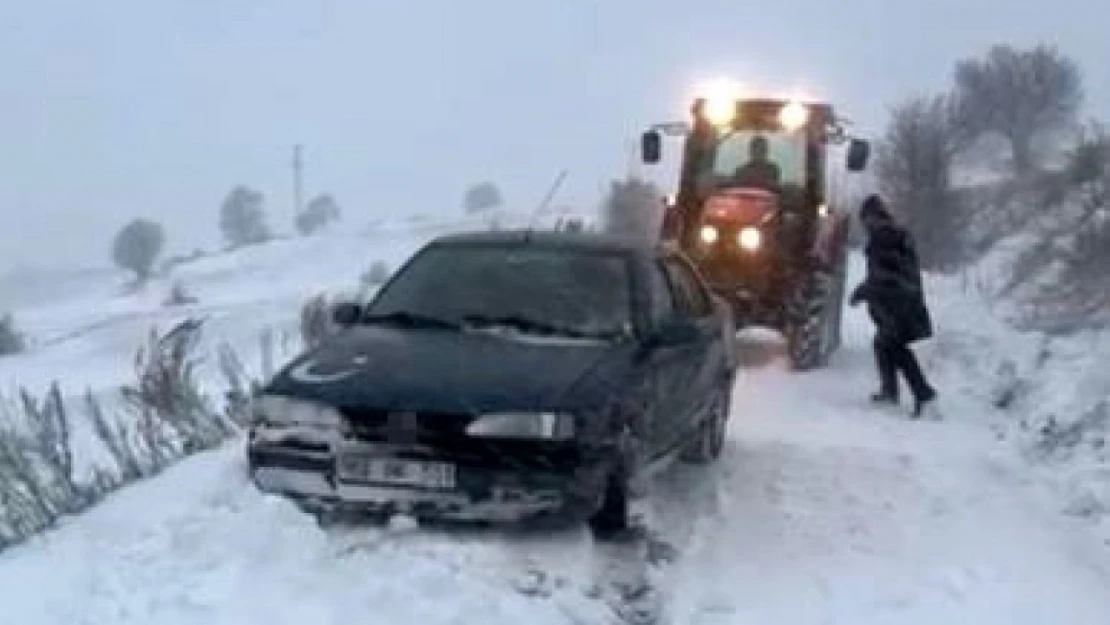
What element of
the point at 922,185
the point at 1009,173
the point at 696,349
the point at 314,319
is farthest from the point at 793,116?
the point at 1009,173

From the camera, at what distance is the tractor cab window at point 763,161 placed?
16203mm

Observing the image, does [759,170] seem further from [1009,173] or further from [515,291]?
[1009,173]

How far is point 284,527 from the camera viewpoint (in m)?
7.91

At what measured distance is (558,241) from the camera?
9508 millimetres

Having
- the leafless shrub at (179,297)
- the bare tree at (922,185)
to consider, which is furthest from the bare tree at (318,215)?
the bare tree at (922,185)

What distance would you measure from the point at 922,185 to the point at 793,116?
22.5 m

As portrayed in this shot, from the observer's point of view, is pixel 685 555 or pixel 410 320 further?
pixel 410 320

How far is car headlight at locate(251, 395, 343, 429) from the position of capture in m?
7.51

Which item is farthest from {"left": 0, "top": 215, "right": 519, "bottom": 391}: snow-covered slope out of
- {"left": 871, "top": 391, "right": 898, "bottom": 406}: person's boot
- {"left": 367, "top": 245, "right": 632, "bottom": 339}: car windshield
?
{"left": 367, "top": 245, "right": 632, "bottom": 339}: car windshield

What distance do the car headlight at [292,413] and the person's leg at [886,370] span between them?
6947mm

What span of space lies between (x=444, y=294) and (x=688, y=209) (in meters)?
7.63

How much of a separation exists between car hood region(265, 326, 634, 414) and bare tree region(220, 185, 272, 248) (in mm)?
111646

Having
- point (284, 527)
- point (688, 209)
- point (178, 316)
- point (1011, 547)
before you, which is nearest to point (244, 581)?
point (284, 527)

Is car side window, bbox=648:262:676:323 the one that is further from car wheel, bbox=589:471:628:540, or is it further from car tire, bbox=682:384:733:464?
car wheel, bbox=589:471:628:540
